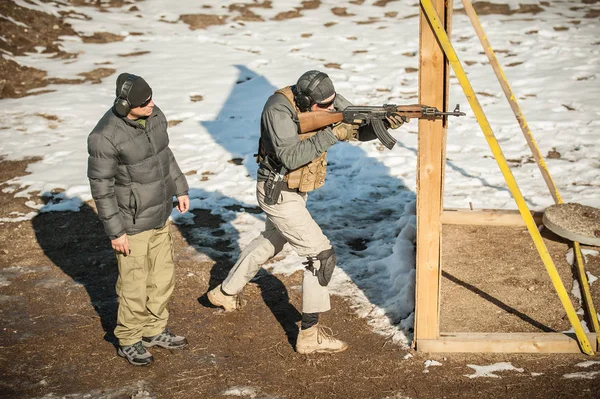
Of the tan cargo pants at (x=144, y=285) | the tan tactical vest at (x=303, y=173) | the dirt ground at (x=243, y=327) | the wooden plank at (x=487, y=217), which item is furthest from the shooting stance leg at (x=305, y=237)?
the wooden plank at (x=487, y=217)

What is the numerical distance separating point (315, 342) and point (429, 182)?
4.92ft

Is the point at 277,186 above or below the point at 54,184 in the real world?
above

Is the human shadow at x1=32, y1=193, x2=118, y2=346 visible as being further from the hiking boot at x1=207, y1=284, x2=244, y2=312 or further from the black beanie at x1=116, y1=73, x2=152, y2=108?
the black beanie at x1=116, y1=73, x2=152, y2=108

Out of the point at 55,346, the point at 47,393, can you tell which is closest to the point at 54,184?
the point at 55,346

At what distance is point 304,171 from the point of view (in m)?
4.93

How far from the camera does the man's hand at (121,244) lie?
469 cm

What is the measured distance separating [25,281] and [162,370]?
2197mm

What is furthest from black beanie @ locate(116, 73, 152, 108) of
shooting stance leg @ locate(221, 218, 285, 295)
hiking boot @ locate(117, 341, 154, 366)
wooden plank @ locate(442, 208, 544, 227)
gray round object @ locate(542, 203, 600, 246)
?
gray round object @ locate(542, 203, 600, 246)

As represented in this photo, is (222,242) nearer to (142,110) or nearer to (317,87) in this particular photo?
(142,110)

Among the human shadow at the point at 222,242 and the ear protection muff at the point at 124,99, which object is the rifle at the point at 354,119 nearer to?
the ear protection muff at the point at 124,99

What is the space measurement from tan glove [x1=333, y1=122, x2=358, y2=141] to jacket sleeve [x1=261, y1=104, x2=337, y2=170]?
0.47ft

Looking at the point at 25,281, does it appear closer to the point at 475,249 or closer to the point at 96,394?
the point at 96,394

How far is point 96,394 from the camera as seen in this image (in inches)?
183

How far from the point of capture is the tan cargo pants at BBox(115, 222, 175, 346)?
4.88m
